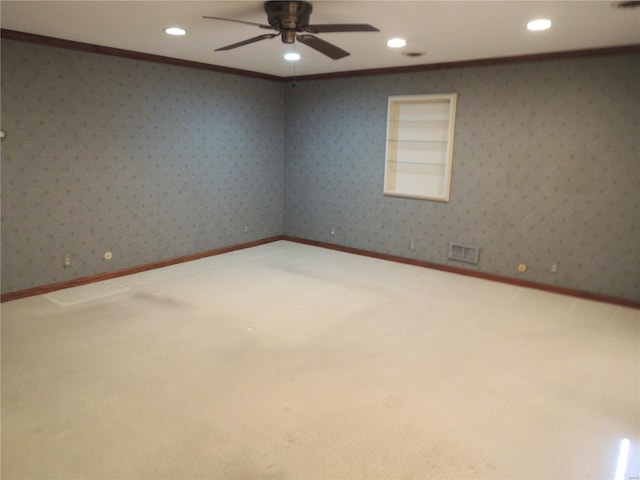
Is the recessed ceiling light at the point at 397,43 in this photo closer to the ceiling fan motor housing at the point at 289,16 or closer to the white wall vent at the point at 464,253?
the ceiling fan motor housing at the point at 289,16

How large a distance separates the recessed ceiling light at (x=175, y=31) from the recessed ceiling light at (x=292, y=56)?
1226 mm

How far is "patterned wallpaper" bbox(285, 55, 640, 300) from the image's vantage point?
4.29 m

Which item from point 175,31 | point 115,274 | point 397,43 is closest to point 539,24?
point 397,43

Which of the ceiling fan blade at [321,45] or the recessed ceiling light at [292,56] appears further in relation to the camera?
the recessed ceiling light at [292,56]

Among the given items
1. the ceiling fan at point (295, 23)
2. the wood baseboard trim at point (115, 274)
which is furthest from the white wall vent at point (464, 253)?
the ceiling fan at point (295, 23)

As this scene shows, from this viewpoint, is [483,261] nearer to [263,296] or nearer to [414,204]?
[414,204]

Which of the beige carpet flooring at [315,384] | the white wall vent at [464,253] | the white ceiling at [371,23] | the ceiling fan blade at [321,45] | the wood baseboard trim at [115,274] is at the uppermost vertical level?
the white ceiling at [371,23]

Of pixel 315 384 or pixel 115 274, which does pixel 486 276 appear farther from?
pixel 115 274

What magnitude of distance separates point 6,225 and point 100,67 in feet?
5.94

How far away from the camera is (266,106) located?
6395mm

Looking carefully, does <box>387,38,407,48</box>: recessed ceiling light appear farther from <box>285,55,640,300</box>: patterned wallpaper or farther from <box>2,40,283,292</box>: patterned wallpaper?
<box>2,40,283,292</box>: patterned wallpaper

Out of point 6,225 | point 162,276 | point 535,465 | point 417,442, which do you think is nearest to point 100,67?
point 6,225

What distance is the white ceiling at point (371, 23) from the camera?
9.78 ft

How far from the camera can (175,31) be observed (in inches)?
148
